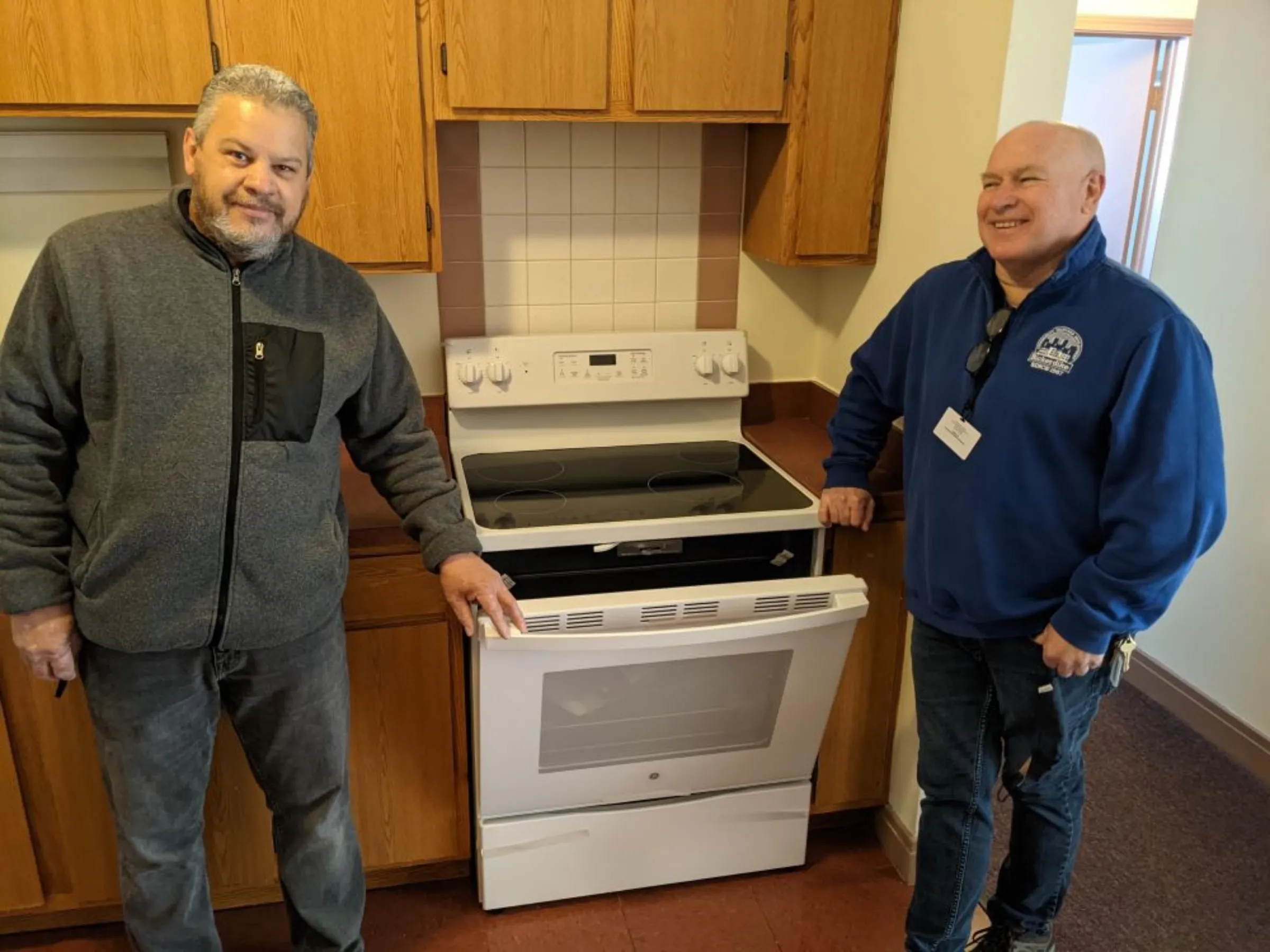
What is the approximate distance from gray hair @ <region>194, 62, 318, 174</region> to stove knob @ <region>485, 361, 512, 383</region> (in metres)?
0.85

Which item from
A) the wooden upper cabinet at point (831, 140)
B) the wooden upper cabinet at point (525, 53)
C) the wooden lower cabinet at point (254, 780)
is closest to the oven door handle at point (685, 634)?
the wooden lower cabinet at point (254, 780)

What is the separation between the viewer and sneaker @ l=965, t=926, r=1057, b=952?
1769 millimetres

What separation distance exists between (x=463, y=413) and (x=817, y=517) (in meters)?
0.80

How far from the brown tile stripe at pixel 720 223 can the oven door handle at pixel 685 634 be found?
87 centimetres

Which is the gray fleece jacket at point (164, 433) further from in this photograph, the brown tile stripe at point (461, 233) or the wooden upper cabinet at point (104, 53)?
the brown tile stripe at point (461, 233)

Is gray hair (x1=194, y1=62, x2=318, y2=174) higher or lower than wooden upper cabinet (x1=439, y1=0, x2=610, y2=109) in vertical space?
lower

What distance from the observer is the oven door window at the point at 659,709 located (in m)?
1.79

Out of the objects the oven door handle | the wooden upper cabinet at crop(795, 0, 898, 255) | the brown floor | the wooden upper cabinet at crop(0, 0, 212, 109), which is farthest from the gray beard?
the brown floor

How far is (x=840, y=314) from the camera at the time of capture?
7.67 feet

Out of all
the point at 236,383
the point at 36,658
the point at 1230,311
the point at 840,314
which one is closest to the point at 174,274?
the point at 236,383

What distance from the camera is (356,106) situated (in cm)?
178

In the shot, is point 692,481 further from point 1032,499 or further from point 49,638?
point 49,638

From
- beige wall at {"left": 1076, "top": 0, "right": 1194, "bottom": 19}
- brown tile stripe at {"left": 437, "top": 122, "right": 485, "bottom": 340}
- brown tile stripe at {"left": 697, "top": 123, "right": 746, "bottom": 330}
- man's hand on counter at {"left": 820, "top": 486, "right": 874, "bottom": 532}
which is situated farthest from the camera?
beige wall at {"left": 1076, "top": 0, "right": 1194, "bottom": 19}

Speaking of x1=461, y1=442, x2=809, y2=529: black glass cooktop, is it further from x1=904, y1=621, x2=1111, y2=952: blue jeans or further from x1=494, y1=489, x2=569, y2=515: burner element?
x1=904, y1=621, x2=1111, y2=952: blue jeans
